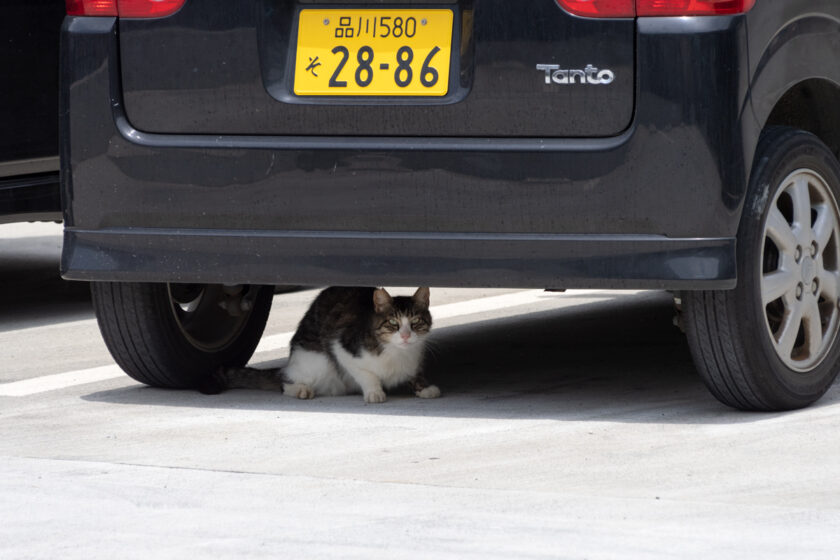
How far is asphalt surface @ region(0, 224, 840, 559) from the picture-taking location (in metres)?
4.02

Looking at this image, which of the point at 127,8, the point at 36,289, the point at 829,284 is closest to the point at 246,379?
the point at 127,8

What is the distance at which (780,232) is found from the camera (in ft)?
17.3

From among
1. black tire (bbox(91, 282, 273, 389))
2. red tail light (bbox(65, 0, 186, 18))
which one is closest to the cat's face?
black tire (bbox(91, 282, 273, 389))

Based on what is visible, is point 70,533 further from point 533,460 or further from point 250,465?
point 533,460

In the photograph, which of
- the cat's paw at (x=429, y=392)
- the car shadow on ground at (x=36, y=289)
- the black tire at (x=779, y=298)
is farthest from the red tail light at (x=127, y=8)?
the car shadow on ground at (x=36, y=289)

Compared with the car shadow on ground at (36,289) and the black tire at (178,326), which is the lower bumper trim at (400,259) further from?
the car shadow on ground at (36,289)

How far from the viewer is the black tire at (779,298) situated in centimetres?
516

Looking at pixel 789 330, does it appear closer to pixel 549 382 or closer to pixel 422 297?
pixel 549 382

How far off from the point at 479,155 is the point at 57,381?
2065mm

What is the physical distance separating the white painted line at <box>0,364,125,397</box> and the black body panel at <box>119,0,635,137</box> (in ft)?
4.14

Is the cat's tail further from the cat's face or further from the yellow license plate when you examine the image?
the yellow license plate

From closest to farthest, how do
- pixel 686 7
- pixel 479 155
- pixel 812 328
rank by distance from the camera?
1. pixel 686 7
2. pixel 479 155
3. pixel 812 328

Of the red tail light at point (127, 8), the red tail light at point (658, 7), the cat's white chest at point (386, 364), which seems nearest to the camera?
the red tail light at point (658, 7)

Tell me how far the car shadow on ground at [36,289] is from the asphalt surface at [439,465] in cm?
113
